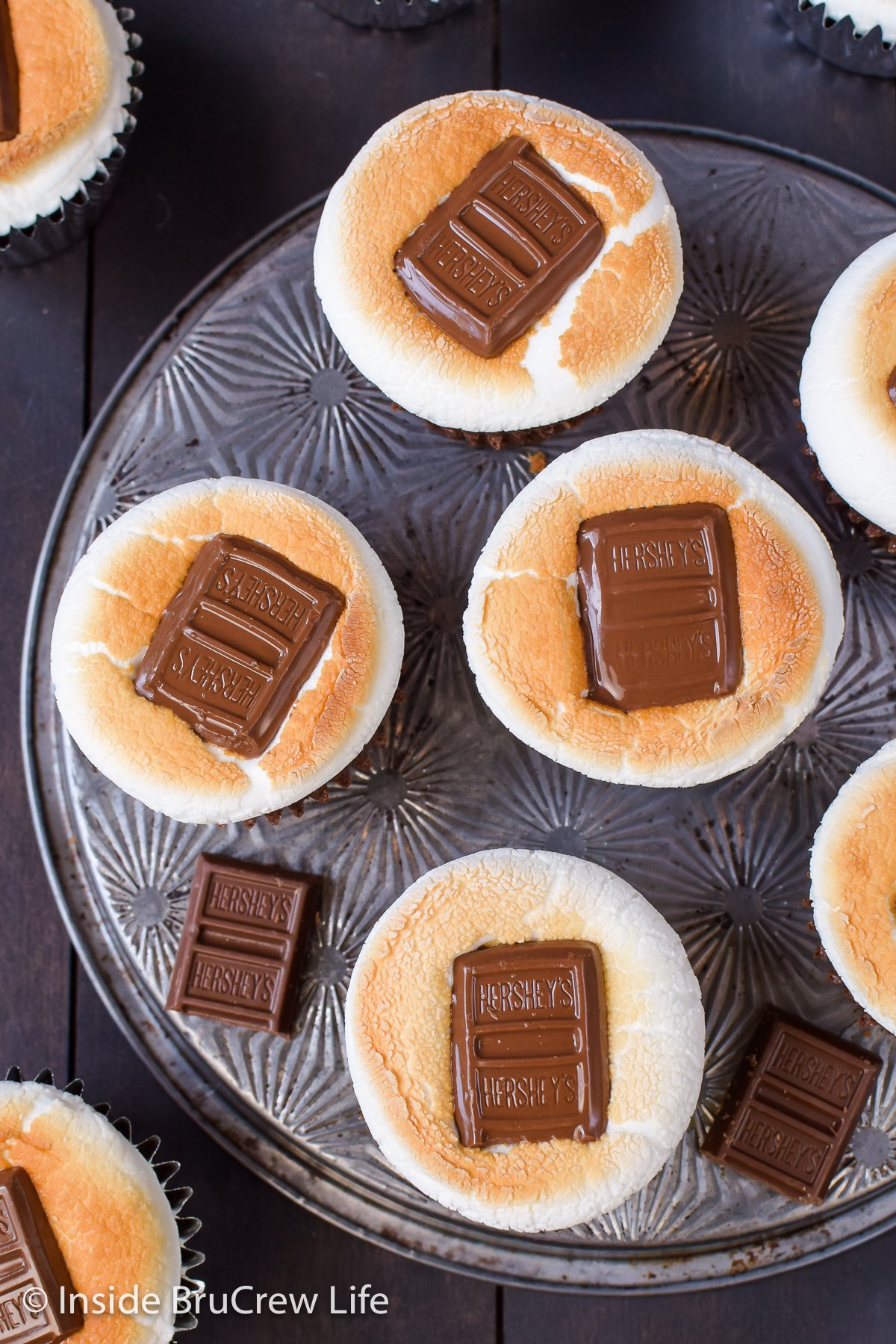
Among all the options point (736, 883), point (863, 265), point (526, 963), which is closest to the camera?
point (526, 963)

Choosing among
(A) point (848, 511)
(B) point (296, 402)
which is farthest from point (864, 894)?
(B) point (296, 402)

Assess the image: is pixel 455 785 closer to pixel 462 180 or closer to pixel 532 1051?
pixel 532 1051

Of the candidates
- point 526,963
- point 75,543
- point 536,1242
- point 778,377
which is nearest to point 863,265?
point 778,377

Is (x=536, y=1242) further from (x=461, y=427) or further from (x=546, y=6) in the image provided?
(x=546, y=6)

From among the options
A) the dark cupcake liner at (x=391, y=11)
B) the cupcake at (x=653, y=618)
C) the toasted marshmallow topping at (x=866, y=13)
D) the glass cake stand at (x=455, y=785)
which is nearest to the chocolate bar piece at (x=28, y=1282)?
the glass cake stand at (x=455, y=785)

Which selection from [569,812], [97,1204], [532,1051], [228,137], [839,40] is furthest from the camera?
[228,137]

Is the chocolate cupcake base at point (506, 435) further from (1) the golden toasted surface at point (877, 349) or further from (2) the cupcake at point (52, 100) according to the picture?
(2) the cupcake at point (52, 100)
